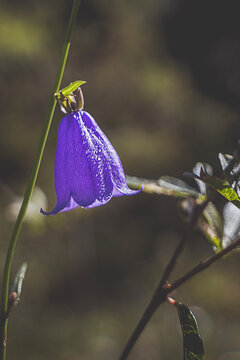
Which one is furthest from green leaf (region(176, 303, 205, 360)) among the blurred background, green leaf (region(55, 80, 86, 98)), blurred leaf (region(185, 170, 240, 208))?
the blurred background

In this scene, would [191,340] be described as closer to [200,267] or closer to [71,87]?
[200,267]

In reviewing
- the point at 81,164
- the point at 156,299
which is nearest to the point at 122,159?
the point at 81,164

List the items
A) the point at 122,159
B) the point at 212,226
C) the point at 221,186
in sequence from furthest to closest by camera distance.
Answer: the point at 122,159 → the point at 212,226 → the point at 221,186

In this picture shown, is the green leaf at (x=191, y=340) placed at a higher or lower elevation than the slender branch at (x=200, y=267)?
lower

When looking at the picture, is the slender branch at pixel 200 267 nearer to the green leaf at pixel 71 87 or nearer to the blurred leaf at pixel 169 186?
the blurred leaf at pixel 169 186

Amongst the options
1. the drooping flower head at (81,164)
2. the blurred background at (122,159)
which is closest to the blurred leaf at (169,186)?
the drooping flower head at (81,164)
